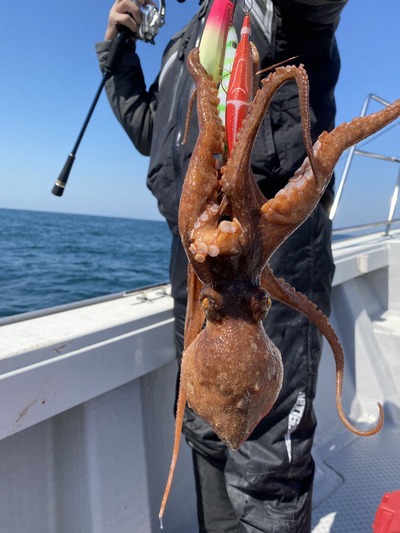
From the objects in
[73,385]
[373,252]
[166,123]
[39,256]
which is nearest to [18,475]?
[73,385]

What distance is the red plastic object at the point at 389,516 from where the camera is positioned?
4.26 ft

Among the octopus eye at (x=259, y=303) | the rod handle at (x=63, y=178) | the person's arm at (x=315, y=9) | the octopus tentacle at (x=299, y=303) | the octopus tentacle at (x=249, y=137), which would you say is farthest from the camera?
the rod handle at (x=63, y=178)

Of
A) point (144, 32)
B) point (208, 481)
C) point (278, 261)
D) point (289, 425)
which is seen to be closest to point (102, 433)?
point (208, 481)

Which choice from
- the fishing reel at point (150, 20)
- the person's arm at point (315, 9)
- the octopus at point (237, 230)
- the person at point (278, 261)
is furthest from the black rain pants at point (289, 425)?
the fishing reel at point (150, 20)

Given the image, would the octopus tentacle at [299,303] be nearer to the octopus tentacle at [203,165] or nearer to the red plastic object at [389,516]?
the octopus tentacle at [203,165]

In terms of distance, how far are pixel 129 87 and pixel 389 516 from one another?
6.91 feet

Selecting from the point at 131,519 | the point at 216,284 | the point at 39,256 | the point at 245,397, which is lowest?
the point at 39,256

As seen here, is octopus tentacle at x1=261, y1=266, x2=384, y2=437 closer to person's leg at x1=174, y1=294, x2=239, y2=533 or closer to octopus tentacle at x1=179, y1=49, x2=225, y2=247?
octopus tentacle at x1=179, y1=49, x2=225, y2=247

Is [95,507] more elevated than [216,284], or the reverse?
[216,284]

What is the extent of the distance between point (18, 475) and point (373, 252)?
9.89 ft

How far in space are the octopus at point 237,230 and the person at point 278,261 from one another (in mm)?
739

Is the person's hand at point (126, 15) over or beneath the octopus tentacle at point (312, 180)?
over

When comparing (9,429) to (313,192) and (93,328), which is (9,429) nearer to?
(93,328)

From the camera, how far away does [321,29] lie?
1.45m
